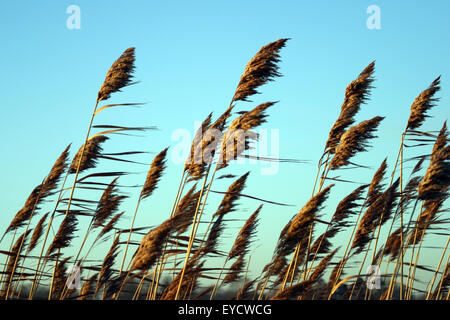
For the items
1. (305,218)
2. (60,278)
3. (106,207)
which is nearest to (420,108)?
(305,218)

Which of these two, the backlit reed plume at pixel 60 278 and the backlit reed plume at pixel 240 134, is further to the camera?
the backlit reed plume at pixel 60 278

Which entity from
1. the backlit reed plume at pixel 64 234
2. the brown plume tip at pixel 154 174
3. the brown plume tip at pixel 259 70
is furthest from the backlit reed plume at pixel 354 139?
the backlit reed plume at pixel 64 234

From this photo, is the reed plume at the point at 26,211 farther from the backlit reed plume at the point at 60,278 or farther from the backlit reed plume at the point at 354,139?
the backlit reed plume at the point at 354,139

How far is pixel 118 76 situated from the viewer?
398 centimetres

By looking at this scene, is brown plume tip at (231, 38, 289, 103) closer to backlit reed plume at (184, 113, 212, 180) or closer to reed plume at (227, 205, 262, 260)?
backlit reed plume at (184, 113, 212, 180)

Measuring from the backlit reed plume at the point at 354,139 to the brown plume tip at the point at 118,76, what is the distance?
2.02 meters

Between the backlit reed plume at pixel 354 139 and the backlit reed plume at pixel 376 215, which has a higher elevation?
the backlit reed plume at pixel 354 139

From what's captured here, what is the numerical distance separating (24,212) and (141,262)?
98.8 inches

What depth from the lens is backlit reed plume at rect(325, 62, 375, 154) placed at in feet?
15.3

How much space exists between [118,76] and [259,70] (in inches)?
45.6

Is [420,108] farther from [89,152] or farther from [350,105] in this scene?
[89,152]

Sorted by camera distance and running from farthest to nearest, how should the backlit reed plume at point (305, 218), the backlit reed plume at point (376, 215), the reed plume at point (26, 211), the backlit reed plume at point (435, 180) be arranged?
the reed plume at point (26, 211) → the backlit reed plume at point (376, 215) → the backlit reed plume at point (435, 180) → the backlit reed plume at point (305, 218)

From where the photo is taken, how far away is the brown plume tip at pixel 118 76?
394cm

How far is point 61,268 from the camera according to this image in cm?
565
